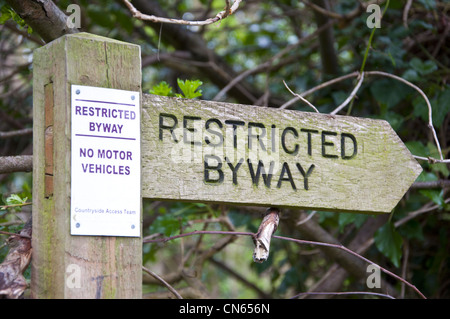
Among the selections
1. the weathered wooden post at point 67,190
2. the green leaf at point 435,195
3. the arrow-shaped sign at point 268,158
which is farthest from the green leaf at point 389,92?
the weathered wooden post at point 67,190

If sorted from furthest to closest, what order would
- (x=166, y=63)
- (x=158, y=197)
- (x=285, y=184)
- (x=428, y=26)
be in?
(x=166, y=63), (x=428, y=26), (x=285, y=184), (x=158, y=197)

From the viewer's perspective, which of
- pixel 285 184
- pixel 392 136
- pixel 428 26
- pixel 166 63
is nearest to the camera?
pixel 285 184

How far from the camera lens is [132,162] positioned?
117 cm

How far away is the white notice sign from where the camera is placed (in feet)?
3.63

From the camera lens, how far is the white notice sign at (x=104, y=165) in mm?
1107

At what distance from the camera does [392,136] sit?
151cm

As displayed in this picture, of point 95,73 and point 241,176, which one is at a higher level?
point 95,73

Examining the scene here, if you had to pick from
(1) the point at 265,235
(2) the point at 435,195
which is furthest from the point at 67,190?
(2) the point at 435,195

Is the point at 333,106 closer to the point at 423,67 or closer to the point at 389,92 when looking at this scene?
the point at 389,92

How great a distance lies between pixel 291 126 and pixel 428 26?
1704mm

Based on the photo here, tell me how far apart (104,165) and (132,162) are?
0.19 ft

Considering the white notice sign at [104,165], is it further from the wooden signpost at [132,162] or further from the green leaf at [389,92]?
the green leaf at [389,92]
